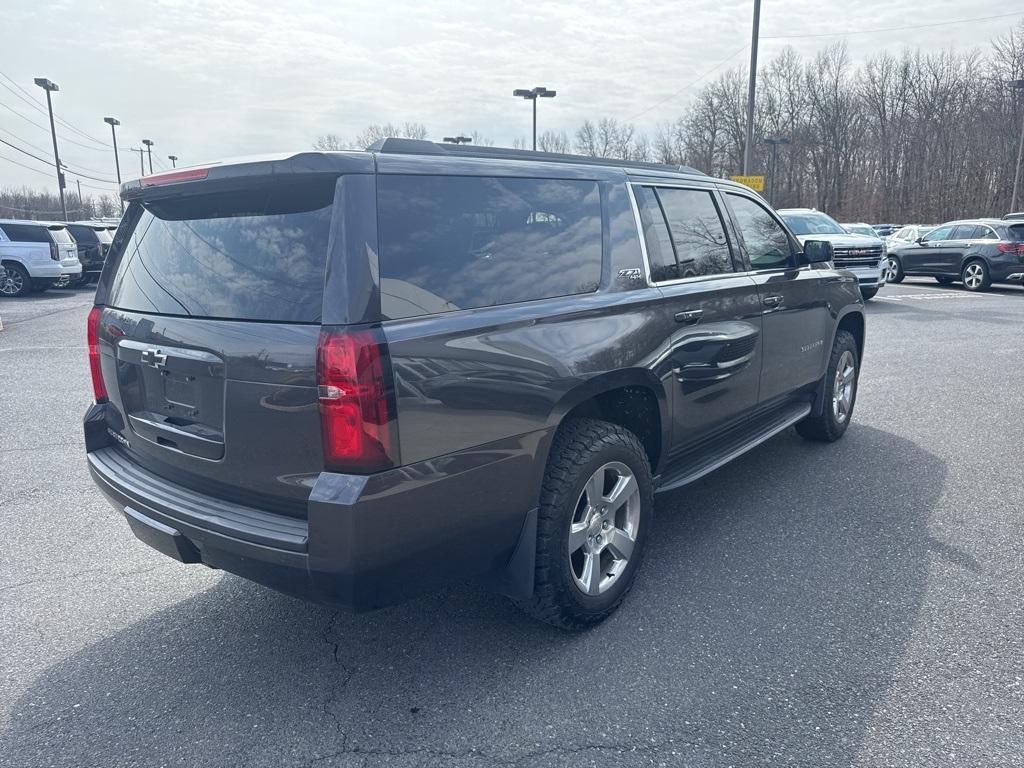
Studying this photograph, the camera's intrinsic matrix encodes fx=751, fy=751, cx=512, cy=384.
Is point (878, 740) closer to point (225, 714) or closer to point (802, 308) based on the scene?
point (225, 714)

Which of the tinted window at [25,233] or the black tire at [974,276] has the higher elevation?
the tinted window at [25,233]

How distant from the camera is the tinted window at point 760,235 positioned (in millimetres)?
4480

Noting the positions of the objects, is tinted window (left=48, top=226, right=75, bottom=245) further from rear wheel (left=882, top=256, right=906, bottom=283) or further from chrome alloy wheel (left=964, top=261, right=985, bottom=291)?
chrome alloy wheel (left=964, top=261, right=985, bottom=291)

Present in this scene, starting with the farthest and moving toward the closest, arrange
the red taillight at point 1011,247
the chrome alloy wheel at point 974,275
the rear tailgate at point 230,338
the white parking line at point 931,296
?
1. the chrome alloy wheel at point 974,275
2. the red taillight at point 1011,247
3. the white parking line at point 931,296
4. the rear tailgate at point 230,338

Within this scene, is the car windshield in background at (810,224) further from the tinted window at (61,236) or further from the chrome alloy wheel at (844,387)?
the tinted window at (61,236)

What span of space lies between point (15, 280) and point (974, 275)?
78.8 ft

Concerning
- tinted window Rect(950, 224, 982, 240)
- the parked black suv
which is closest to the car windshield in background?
tinted window Rect(950, 224, 982, 240)

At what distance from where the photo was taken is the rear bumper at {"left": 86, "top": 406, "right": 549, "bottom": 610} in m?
2.30

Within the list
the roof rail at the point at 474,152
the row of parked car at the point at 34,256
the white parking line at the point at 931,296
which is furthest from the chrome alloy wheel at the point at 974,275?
the row of parked car at the point at 34,256

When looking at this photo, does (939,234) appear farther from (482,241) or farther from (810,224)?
(482,241)

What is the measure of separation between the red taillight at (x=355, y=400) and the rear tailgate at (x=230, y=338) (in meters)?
0.06

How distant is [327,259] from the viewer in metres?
2.36

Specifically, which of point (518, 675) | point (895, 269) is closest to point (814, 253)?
point (518, 675)

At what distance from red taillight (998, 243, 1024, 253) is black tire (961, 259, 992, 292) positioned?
0.52 metres
